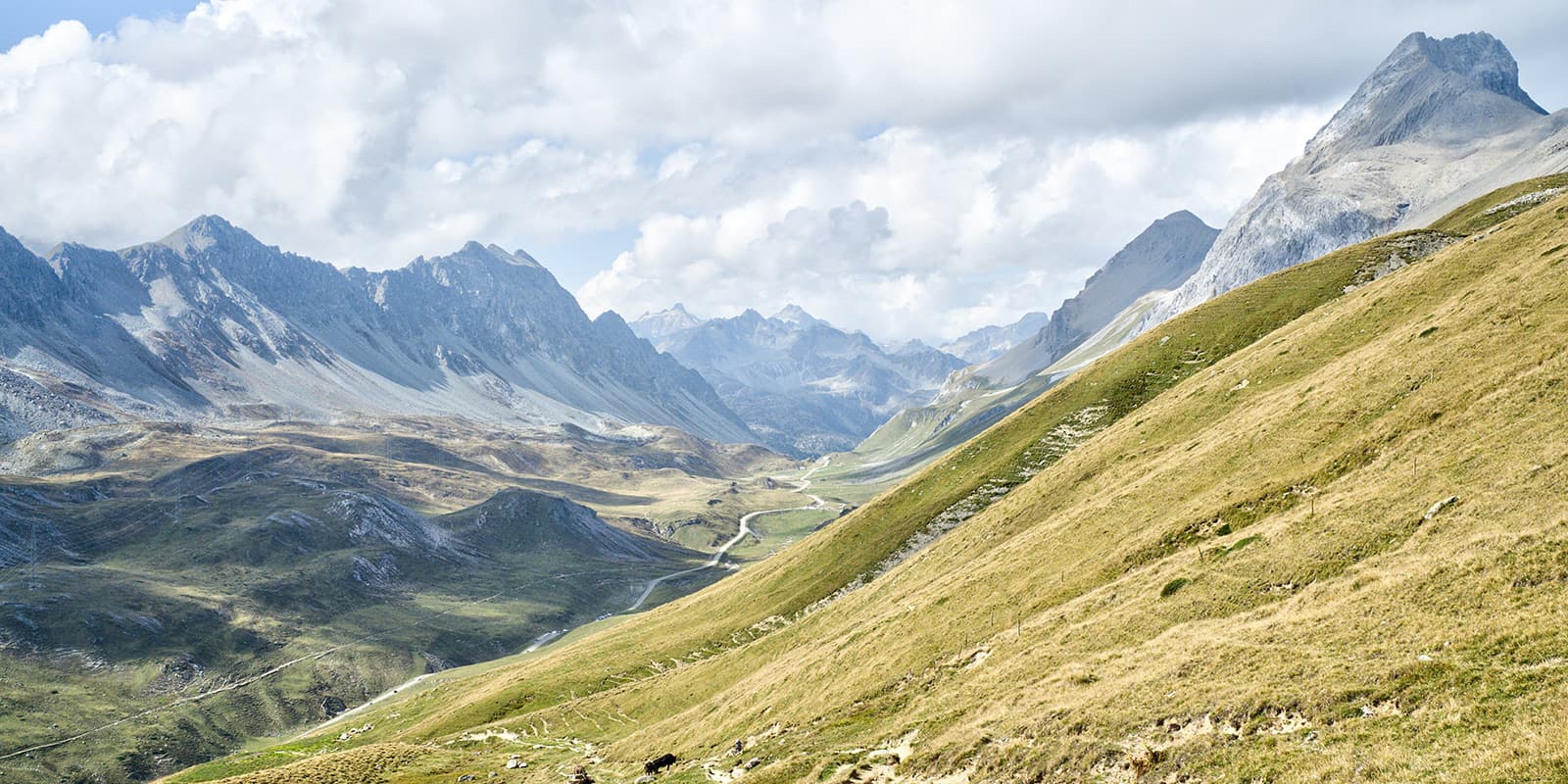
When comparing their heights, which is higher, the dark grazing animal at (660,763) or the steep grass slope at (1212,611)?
the steep grass slope at (1212,611)

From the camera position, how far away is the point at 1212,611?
3838 cm

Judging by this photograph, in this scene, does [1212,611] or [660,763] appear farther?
[660,763]

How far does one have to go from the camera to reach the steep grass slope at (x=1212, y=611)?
86.1 feet

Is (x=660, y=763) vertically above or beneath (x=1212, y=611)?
beneath

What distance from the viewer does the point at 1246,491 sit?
50.5 m

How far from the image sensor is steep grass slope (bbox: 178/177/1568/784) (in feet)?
86.1

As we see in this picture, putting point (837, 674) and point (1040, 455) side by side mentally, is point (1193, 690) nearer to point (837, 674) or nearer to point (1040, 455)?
point (837, 674)

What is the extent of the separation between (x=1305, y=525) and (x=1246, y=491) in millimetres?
10086

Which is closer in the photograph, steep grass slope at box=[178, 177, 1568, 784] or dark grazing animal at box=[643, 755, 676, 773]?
steep grass slope at box=[178, 177, 1568, 784]

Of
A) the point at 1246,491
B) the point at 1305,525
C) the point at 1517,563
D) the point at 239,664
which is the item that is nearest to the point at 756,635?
the point at 1246,491

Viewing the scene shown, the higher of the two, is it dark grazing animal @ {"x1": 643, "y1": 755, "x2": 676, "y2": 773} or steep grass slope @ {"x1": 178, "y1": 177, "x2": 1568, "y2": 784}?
steep grass slope @ {"x1": 178, "y1": 177, "x2": 1568, "y2": 784}

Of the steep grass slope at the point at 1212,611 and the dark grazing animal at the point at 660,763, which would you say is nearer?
the steep grass slope at the point at 1212,611

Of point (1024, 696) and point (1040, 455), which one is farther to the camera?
point (1040, 455)

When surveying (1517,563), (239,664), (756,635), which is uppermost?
(239,664)
